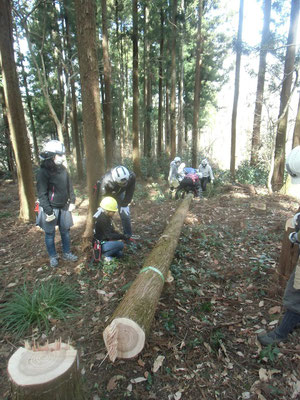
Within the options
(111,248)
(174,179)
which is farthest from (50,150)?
(174,179)

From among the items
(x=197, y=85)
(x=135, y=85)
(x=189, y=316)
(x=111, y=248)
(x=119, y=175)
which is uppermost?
(x=197, y=85)

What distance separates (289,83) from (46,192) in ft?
37.4

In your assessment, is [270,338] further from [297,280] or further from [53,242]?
[53,242]

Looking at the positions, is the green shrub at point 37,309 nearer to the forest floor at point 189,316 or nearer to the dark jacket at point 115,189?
the forest floor at point 189,316

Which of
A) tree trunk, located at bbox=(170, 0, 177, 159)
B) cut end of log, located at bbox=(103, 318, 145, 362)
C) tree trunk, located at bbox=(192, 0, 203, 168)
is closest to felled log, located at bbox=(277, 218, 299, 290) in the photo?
cut end of log, located at bbox=(103, 318, 145, 362)

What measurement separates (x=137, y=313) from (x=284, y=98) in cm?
1166

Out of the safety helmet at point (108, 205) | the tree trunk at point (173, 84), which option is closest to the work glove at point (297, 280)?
the safety helmet at point (108, 205)

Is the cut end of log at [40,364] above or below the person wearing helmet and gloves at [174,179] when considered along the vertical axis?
above

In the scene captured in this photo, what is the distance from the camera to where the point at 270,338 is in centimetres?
262

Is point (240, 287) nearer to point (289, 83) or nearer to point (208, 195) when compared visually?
point (208, 195)

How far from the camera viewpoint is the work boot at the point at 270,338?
259cm

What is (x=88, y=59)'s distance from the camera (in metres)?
4.14

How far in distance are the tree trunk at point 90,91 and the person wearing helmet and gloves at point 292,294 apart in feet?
11.0

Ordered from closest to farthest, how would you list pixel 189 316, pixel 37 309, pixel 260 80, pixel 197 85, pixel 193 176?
pixel 37 309 → pixel 189 316 → pixel 193 176 → pixel 260 80 → pixel 197 85
